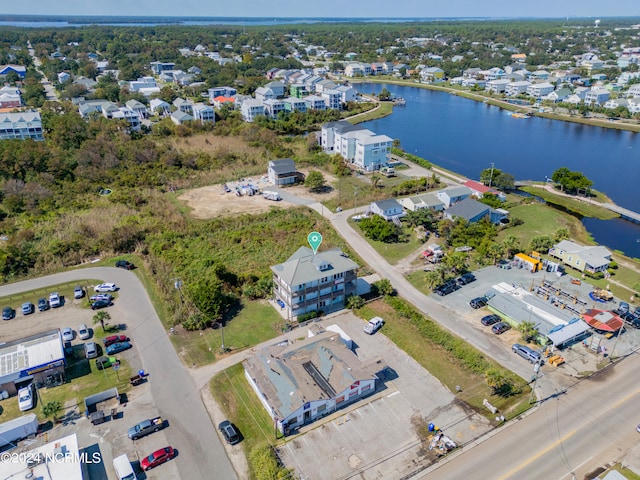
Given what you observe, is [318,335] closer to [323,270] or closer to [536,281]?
[323,270]

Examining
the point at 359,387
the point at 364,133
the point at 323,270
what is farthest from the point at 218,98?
the point at 359,387

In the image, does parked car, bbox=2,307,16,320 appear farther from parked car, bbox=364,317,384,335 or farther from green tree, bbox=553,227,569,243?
green tree, bbox=553,227,569,243

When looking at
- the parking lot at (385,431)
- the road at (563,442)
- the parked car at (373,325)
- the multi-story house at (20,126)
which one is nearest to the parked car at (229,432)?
the parking lot at (385,431)

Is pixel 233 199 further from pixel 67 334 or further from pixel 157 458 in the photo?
pixel 157 458

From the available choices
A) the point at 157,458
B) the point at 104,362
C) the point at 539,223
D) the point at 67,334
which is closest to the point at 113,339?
the point at 104,362

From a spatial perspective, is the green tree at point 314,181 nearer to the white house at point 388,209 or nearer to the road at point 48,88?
the white house at point 388,209

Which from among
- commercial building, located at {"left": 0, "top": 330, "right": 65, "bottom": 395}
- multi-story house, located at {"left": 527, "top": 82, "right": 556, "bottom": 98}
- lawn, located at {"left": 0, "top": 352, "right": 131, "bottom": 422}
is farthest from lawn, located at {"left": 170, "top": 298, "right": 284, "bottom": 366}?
multi-story house, located at {"left": 527, "top": 82, "right": 556, "bottom": 98}
